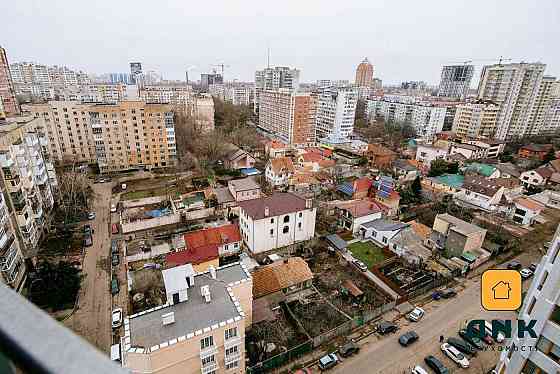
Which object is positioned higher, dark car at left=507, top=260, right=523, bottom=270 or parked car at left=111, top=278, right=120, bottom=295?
dark car at left=507, top=260, right=523, bottom=270

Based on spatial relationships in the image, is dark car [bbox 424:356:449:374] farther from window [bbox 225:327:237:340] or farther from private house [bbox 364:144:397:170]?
private house [bbox 364:144:397:170]

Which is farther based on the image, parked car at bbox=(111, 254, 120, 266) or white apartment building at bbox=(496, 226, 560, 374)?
parked car at bbox=(111, 254, 120, 266)

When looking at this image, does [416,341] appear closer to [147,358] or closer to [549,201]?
[147,358]

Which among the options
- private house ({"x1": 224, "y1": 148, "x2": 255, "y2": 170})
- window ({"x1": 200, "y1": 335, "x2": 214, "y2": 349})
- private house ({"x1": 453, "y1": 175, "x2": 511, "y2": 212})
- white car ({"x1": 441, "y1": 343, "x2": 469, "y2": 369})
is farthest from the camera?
private house ({"x1": 224, "y1": 148, "x2": 255, "y2": 170})

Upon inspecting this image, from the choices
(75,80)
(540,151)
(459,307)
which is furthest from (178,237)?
(75,80)

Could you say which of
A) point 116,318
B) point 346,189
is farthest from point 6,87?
point 346,189

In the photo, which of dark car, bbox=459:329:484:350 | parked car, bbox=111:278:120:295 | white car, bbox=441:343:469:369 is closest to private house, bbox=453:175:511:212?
dark car, bbox=459:329:484:350

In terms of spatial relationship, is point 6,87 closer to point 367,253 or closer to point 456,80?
point 367,253

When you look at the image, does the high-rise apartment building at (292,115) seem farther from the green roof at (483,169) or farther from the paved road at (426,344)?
the paved road at (426,344)
